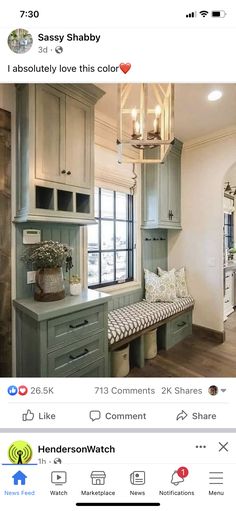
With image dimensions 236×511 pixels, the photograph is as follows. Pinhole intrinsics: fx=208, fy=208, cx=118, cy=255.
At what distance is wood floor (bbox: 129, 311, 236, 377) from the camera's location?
4.51ft

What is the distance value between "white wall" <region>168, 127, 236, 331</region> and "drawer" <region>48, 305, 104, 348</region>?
1.51 metres

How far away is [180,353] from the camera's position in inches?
71.9

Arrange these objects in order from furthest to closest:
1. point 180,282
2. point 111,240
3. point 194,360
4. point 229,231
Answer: point 229,231
point 180,282
point 111,240
point 194,360

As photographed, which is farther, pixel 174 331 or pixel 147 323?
pixel 174 331

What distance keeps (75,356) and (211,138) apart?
2.39 metres

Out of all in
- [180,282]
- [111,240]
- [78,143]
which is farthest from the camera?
[180,282]

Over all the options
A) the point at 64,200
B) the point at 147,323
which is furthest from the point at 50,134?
the point at 147,323

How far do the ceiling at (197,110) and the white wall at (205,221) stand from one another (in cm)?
18

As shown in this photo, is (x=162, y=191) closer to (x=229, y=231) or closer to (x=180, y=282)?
(x=180, y=282)
